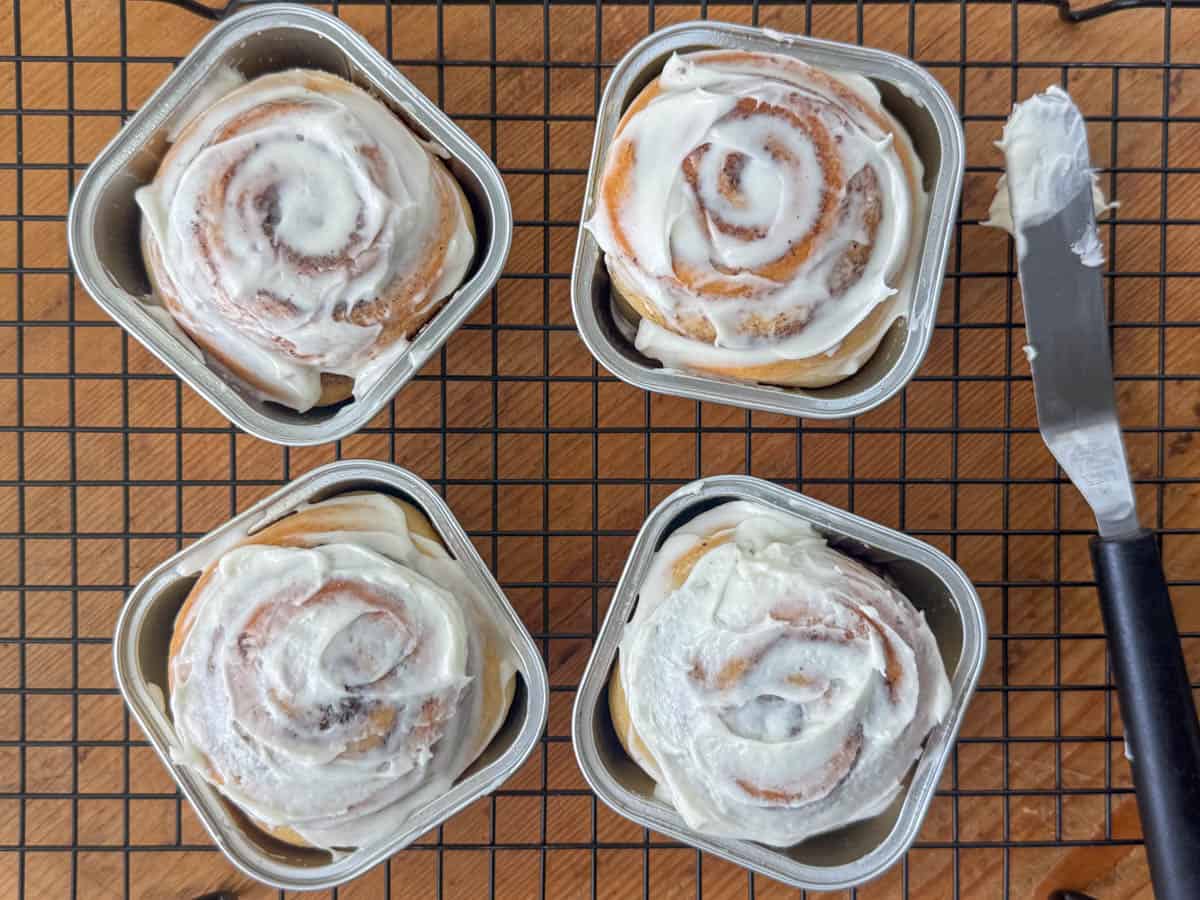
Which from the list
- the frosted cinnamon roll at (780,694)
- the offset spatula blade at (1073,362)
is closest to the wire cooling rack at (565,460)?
the offset spatula blade at (1073,362)

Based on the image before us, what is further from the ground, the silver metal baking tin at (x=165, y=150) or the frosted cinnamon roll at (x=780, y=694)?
the silver metal baking tin at (x=165, y=150)

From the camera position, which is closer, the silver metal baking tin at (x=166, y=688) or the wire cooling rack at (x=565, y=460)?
the silver metal baking tin at (x=166, y=688)

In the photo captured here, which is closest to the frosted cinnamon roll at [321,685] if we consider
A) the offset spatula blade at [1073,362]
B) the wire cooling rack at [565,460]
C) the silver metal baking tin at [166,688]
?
the silver metal baking tin at [166,688]

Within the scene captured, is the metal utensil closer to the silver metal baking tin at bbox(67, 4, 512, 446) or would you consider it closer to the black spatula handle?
the black spatula handle

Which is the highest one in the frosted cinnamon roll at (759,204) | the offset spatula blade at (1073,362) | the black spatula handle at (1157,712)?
the frosted cinnamon roll at (759,204)

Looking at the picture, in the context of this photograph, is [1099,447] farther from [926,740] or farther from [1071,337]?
[926,740]

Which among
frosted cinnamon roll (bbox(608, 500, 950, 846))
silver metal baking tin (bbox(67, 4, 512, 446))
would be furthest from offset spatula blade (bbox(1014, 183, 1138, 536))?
silver metal baking tin (bbox(67, 4, 512, 446))

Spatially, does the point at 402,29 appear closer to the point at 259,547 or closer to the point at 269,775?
the point at 259,547

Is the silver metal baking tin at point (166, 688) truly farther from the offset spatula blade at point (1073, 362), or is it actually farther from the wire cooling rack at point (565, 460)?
the offset spatula blade at point (1073, 362)
